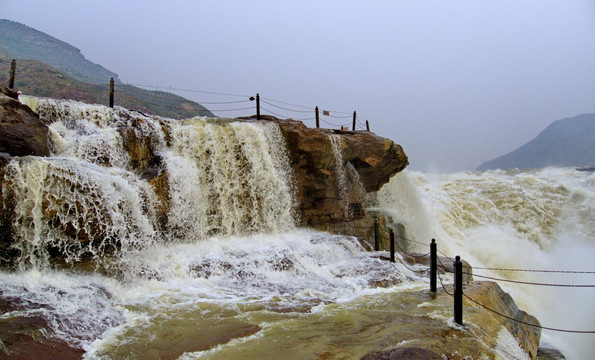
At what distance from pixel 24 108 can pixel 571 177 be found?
34917 mm

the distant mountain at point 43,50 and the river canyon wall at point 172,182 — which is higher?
the distant mountain at point 43,50

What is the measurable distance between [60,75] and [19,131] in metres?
30.5

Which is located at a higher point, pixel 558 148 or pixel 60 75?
pixel 558 148

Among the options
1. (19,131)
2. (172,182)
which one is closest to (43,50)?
(19,131)

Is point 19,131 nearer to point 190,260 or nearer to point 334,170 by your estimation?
point 190,260

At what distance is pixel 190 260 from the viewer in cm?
823

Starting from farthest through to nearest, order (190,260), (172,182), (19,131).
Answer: (172,182)
(190,260)
(19,131)

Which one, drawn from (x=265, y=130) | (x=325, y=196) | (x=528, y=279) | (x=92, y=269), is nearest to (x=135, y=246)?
(x=92, y=269)

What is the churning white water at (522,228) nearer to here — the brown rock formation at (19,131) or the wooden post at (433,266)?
the wooden post at (433,266)

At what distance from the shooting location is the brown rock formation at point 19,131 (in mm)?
7777

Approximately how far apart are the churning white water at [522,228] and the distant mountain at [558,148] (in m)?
94.6

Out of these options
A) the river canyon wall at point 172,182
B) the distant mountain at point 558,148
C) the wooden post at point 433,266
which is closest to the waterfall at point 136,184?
the river canyon wall at point 172,182

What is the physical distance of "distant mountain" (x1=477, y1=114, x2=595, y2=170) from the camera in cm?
11781

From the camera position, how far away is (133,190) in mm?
8359
